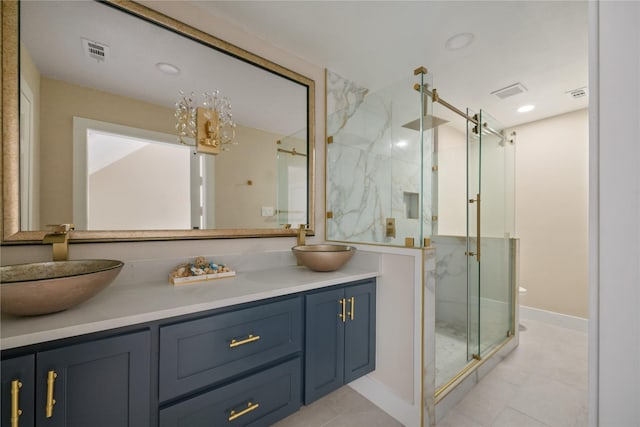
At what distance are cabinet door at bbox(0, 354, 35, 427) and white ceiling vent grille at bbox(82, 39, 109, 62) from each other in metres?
1.32

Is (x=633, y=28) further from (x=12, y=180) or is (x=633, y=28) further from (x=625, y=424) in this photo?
(x=12, y=180)

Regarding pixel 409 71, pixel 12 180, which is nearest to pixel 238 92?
pixel 12 180

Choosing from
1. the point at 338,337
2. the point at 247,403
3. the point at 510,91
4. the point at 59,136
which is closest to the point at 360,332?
the point at 338,337

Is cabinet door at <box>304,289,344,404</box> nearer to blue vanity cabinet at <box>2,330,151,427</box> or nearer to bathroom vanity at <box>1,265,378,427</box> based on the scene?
bathroom vanity at <box>1,265,378,427</box>

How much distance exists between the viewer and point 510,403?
5.66ft

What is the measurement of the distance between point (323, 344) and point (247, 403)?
450 mm

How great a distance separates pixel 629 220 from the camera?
0.37 m

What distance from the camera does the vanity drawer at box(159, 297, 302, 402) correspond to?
0.99 m

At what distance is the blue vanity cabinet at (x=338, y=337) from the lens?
1387mm

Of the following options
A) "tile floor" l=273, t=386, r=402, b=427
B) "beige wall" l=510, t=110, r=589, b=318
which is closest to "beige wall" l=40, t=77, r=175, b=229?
"tile floor" l=273, t=386, r=402, b=427

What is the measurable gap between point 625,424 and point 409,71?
2432mm

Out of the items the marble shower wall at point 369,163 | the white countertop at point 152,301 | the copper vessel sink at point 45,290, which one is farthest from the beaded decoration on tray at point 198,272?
the marble shower wall at point 369,163

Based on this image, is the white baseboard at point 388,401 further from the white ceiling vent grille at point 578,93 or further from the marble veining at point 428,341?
the white ceiling vent grille at point 578,93

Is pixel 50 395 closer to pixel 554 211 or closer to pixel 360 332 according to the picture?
pixel 360 332
